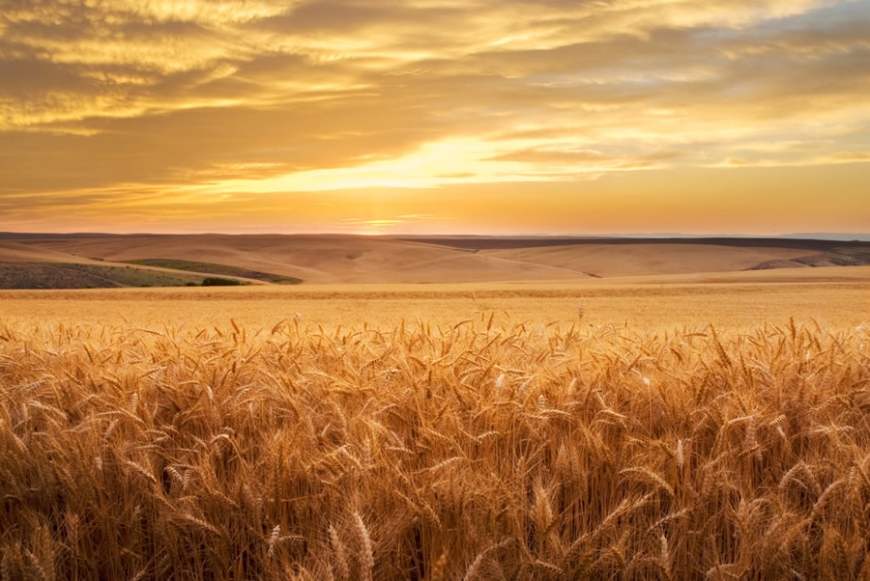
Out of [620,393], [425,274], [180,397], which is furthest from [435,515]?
[425,274]

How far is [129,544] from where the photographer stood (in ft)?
7.13

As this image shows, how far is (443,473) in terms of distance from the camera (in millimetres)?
2146

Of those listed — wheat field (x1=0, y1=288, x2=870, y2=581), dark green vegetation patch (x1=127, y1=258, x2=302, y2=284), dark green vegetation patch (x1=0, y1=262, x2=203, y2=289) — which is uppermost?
wheat field (x1=0, y1=288, x2=870, y2=581)

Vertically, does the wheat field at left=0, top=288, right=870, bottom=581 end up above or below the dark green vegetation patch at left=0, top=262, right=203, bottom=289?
above

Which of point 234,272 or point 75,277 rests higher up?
point 75,277

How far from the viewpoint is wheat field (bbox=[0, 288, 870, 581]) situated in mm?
1938

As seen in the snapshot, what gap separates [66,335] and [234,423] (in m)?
2.98

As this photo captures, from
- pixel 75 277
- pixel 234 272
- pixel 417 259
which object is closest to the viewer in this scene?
pixel 75 277

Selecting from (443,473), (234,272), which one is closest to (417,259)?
(234,272)

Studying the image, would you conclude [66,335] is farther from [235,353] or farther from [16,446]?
[16,446]

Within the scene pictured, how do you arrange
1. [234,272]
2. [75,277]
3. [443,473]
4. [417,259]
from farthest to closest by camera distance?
[417,259], [234,272], [75,277], [443,473]

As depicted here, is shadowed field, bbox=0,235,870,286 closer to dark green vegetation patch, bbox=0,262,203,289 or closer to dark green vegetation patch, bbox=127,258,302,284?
dark green vegetation patch, bbox=127,258,302,284

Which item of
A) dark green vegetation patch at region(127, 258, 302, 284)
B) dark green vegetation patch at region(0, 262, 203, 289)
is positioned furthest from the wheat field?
dark green vegetation patch at region(127, 258, 302, 284)

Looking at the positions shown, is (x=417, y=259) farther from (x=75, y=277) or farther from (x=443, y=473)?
(x=443, y=473)
